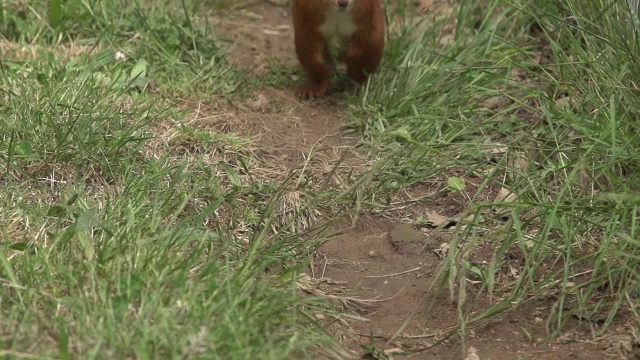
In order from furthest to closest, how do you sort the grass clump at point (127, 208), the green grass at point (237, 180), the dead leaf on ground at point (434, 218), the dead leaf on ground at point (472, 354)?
the dead leaf on ground at point (434, 218)
the dead leaf on ground at point (472, 354)
the green grass at point (237, 180)
the grass clump at point (127, 208)

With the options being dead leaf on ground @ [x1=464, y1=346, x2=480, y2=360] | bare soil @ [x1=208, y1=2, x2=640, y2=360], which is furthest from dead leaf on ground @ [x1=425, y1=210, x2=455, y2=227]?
dead leaf on ground @ [x1=464, y1=346, x2=480, y2=360]

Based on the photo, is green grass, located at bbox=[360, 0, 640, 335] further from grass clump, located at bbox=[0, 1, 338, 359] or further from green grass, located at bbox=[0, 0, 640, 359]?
grass clump, located at bbox=[0, 1, 338, 359]

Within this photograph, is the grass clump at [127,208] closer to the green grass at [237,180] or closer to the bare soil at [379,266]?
the green grass at [237,180]

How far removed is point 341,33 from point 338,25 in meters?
0.05

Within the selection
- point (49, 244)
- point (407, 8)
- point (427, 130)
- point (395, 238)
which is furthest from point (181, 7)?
point (49, 244)

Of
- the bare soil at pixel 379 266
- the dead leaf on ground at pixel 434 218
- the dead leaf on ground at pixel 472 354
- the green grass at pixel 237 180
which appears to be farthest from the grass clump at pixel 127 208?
the dead leaf on ground at pixel 434 218

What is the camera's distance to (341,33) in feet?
16.2

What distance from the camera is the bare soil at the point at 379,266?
3.31m

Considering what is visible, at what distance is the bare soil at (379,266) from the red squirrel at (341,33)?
0.66 ft

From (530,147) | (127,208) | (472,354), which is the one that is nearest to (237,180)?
(127,208)

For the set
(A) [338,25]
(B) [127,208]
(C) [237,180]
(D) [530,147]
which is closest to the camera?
(B) [127,208]

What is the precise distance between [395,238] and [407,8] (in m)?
2.17

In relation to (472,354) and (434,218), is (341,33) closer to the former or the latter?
(434,218)

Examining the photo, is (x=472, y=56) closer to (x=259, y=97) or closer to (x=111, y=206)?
(x=259, y=97)
